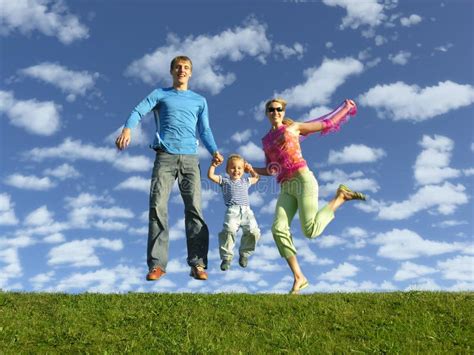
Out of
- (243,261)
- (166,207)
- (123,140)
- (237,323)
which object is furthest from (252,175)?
(237,323)

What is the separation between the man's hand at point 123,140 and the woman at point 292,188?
271cm

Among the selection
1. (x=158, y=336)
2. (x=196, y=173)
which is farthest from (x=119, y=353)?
(x=196, y=173)

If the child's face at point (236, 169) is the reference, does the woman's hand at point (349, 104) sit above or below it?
above

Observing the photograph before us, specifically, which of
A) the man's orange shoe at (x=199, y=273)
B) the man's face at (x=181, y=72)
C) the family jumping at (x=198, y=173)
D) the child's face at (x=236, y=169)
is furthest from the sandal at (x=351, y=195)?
the man's face at (x=181, y=72)

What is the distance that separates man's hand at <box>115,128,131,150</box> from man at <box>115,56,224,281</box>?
0.06 ft

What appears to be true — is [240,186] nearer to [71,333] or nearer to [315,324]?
[315,324]

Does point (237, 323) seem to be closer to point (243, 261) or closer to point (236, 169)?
point (243, 261)

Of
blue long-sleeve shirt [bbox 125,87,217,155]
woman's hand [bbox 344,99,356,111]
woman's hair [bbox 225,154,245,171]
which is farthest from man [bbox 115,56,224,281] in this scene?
woman's hand [bbox 344,99,356,111]

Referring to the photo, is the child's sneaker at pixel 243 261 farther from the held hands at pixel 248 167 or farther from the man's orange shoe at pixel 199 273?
the held hands at pixel 248 167

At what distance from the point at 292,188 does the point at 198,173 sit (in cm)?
198

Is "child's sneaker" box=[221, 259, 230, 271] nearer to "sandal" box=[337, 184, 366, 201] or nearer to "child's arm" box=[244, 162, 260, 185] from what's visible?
"child's arm" box=[244, 162, 260, 185]

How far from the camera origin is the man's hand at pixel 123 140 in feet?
35.5

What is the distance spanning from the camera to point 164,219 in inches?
443

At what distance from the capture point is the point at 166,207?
1134 cm
